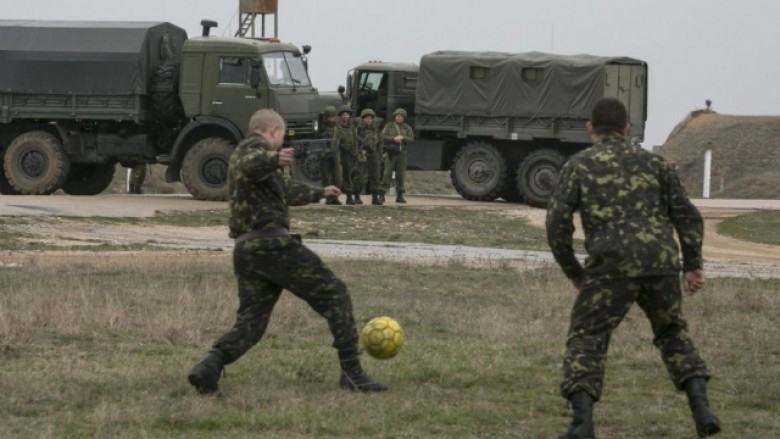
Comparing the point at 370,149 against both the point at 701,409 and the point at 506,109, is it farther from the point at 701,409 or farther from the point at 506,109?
the point at 701,409

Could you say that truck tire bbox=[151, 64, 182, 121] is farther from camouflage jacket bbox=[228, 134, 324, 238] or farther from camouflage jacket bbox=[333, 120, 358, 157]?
camouflage jacket bbox=[228, 134, 324, 238]

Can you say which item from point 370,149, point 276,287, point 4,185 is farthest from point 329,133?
point 276,287

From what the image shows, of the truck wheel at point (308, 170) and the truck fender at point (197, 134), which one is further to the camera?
the truck wheel at point (308, 170)

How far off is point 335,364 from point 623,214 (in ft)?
10.6

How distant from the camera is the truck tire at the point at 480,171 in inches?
1384

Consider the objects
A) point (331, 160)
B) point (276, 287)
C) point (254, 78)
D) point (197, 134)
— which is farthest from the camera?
point (197, 134)

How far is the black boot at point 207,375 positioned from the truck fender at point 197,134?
2173 centimetres

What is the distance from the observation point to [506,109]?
3494cm

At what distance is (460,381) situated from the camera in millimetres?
10680

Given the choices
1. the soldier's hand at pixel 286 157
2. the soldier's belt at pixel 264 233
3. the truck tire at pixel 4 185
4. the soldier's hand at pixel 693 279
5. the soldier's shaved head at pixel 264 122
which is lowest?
the truck tire at pixel 4 185

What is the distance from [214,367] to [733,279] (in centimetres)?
984

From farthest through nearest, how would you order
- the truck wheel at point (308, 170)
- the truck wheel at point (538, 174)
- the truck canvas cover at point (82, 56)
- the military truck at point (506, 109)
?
the military truck at point (506, 109), the truck wheel at point (538, 174), the truck wheel at point (308, 170), the truck canvas cover at point (82, 56)

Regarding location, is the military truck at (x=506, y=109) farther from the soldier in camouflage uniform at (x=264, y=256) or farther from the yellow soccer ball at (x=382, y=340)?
the soldier in camouflage uniform at (x=264, y=256)

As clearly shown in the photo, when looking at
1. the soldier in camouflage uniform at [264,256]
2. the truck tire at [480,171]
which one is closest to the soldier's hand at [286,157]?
the soldier in camouflage uniform at [264,256]
